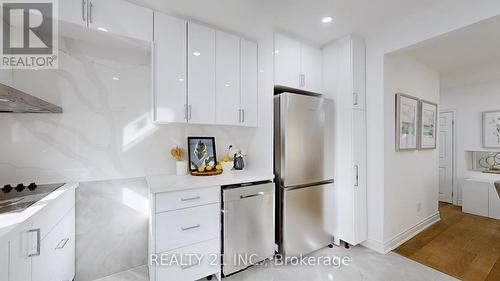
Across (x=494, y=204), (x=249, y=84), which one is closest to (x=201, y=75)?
(x=249, y=84)

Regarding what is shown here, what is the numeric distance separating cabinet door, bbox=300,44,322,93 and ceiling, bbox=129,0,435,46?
0.27 metres

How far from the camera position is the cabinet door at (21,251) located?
913 mm

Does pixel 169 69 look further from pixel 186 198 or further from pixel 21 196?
pixel 21 196

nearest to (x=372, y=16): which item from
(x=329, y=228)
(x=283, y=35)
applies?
(x=283, y=35)

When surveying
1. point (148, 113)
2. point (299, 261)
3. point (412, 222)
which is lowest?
point (299, 261)

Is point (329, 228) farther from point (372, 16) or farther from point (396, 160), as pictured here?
point (372, 16)

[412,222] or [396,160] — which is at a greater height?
[396,160]

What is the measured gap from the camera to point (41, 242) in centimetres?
116

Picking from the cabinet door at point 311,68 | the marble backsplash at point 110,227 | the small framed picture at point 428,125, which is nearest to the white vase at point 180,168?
the marble backsplash at point 110,227

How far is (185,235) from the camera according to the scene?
1.73 metres

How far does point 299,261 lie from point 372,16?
8.65ft

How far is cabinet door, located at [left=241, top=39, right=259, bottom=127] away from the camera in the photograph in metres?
2.39

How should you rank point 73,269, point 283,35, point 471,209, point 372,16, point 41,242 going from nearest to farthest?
point 41,242 < point 73,269 < point 372,16 < point 283,35 < point 471,209

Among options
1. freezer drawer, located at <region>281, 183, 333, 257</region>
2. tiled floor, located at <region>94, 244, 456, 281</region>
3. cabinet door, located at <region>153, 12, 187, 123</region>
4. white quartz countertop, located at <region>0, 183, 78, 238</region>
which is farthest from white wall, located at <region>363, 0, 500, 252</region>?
white quartz countertop, located at <region>0, 183, 78, 238</region>
